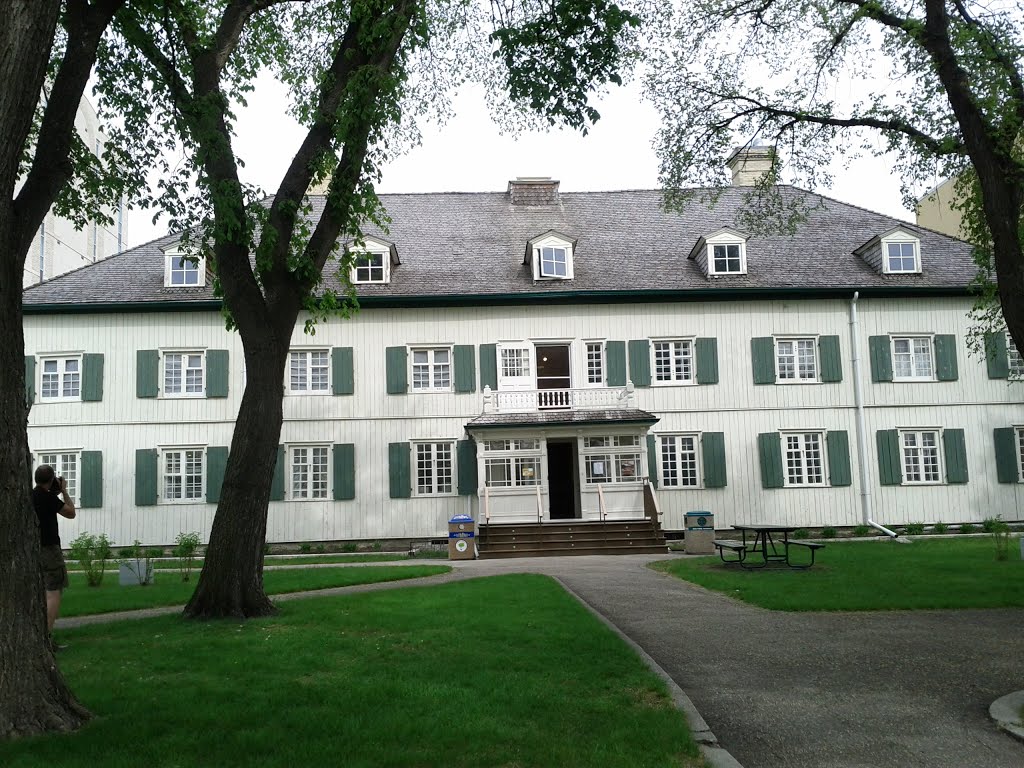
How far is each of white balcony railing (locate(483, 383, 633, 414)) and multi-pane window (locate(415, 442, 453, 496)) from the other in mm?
1621

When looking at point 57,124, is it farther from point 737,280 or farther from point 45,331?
point 737,280

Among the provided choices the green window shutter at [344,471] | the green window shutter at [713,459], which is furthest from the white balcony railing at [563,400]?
the green window shutter at [344,471]

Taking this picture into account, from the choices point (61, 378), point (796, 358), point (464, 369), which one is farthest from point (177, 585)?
point (796, 358)

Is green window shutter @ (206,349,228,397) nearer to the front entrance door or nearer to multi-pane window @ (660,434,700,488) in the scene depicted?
the front entrance door

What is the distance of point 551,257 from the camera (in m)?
24.3

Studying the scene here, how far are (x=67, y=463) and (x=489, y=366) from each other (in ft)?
36.2

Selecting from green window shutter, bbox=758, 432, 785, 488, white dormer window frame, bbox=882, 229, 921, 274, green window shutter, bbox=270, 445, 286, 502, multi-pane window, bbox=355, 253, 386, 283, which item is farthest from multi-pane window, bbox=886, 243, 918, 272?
green window shutter, bbox=270, 445, 286, 502

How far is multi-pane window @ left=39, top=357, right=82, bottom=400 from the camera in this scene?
76.5ft

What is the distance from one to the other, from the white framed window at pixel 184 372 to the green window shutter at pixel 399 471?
5191 mm

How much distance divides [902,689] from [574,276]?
18.5 metres

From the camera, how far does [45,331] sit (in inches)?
916

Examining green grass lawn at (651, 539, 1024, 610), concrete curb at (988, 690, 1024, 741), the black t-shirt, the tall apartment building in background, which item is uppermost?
the tall apartment building in background

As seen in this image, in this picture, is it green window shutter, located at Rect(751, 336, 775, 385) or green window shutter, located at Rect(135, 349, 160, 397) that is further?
green window shutter, located at Rect(751, 336, 775, 385)

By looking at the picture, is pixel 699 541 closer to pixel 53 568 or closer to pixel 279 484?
pixel 279 484
